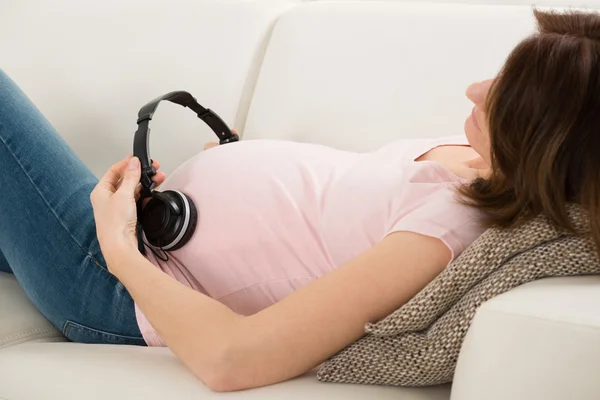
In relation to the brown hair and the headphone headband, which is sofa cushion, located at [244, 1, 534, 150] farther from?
the brown hair

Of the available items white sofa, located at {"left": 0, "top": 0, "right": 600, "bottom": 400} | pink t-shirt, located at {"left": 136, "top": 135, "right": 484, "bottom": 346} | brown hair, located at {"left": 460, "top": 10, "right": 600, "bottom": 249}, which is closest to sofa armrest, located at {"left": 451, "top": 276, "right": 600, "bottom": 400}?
white sofa, located at {"left": 0, "top": 0, "right": 600, "bottom": 400}

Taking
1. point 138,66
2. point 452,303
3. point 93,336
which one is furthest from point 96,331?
point 138,66

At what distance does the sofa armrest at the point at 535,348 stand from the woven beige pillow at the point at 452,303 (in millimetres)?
55

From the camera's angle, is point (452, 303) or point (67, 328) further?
point (67, 328)

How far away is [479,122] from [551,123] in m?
0.18

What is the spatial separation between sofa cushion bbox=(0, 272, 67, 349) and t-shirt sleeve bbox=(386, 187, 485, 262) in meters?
0.56

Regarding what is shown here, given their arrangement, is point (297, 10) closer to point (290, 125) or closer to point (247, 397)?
point (290, 125)

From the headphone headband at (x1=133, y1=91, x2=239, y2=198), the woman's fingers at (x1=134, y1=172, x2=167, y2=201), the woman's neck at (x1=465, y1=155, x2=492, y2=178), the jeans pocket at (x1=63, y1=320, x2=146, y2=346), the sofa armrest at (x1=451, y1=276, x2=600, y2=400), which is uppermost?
the headphone headband at (x1=133, y1=91, x2=239, y2=198)

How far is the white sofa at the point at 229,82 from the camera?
919mm

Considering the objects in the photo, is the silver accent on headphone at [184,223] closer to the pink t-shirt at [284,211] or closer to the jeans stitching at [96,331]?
the pink t-shirt at [284,211]

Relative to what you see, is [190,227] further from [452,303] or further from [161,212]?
[452,303]

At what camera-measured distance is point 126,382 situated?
90cm

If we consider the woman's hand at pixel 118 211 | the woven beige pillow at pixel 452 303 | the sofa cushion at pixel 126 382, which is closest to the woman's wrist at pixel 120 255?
the woman's hand at pixel 118 211

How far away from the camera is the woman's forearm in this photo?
0.88m
